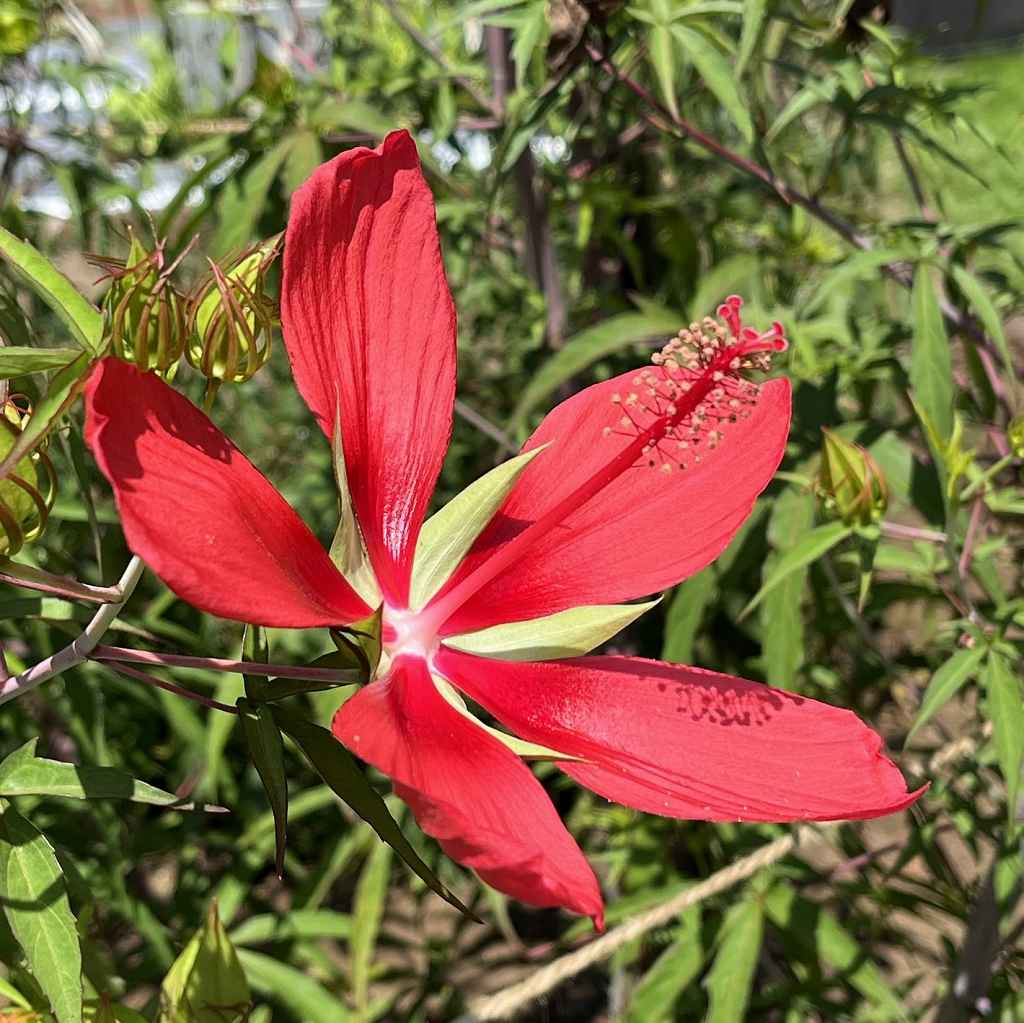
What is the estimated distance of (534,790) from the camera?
0.52m

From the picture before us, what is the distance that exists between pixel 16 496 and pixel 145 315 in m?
0.09

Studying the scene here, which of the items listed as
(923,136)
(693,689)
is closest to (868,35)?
(923,136)

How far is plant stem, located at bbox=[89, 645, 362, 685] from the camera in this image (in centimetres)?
49

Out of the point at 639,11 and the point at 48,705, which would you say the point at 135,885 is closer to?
the point at 48,705

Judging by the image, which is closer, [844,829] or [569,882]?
[569,882]

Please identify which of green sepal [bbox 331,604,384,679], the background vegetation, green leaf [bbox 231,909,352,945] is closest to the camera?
green sepal [bbox 331,604,384,679]

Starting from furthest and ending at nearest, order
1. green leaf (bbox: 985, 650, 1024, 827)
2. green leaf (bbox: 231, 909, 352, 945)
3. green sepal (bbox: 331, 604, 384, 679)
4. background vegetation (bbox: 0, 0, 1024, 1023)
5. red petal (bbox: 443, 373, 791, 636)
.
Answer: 1. green leaf (bbox: 231, 909, 352, 945)
2. background vegetation (bbox: 0, 0, 1024, 1023)
3. green leaf (bbox: 985, 650, 1024, 827)
4. red petal (bbox: 443, 373, 791, 636)
5. green sepal (bbox: 331, 604, 384, 679)

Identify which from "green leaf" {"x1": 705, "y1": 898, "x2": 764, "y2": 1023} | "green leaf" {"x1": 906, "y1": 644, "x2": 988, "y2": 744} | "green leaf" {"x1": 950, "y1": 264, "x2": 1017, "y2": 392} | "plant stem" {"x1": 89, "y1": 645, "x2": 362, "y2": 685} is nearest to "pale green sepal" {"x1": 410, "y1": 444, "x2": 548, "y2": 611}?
"plant stem" {"x1": 89, "y1": 645, "x2": 362, "y2": 685}

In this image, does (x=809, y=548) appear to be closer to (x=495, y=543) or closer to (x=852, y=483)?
(x=852, y=483)

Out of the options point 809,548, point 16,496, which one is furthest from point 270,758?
point 809,548

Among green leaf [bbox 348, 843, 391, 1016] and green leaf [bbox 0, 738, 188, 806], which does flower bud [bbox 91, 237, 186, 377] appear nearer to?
green leaf [bbox 0, 738, 188, 806]

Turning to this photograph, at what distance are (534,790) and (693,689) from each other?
0.42ft

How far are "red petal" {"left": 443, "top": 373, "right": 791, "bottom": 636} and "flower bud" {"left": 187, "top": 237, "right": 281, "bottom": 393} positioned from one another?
0.19 metres

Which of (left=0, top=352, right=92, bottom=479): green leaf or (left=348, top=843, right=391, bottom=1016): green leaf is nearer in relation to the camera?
(left=0, top=352, right=92, bottom=479): green leaf
